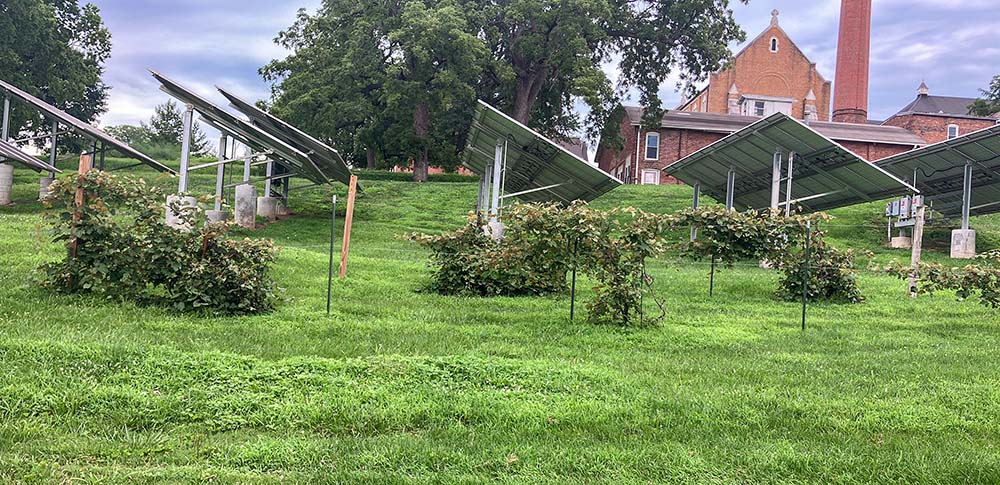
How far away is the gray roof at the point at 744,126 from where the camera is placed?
46003mm

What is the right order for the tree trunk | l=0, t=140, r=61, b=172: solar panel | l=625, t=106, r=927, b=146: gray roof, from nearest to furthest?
l=0, t=140, r=61, b=172: solar panel < the tree trunk < l=625, t=106, r=927, b=146: gray roof

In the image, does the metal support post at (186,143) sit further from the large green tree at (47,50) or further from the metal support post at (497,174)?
the large green tree at (47,50)

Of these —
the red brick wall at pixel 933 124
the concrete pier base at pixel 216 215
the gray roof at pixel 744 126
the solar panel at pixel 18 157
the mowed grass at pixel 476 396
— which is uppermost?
the red brick wall at pixel 933 124

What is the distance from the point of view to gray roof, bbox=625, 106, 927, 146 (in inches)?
1811

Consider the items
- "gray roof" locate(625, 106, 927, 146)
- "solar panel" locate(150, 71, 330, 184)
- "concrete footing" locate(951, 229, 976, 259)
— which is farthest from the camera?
"gray roof" locate(625, 106, 927, 146)

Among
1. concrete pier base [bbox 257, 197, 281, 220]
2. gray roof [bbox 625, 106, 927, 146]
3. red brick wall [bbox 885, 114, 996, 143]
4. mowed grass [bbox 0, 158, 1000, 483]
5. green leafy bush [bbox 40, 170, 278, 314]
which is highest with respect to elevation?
red brick wall [bbox 885, 114, 996, 143]

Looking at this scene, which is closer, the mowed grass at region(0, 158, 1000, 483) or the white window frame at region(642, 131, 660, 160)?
the mowed grass at region(0, 158, 1000, 483)

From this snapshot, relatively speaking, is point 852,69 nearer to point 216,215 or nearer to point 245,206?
point 245,206

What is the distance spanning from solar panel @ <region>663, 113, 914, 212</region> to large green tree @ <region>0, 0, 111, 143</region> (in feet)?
104

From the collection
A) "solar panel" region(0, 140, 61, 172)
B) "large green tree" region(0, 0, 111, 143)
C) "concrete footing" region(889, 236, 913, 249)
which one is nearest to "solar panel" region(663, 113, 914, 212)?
"concrete footing" region(889, 236, 913, 249)

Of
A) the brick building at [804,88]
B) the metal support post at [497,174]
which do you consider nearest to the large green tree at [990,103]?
the brick building at [804,88]

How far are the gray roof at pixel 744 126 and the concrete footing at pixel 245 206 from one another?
3048cm

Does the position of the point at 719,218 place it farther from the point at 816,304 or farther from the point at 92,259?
the point at 92,259

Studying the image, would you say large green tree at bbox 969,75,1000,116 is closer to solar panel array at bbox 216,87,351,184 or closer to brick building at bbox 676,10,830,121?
brick building at bbox 676,10,830,121
